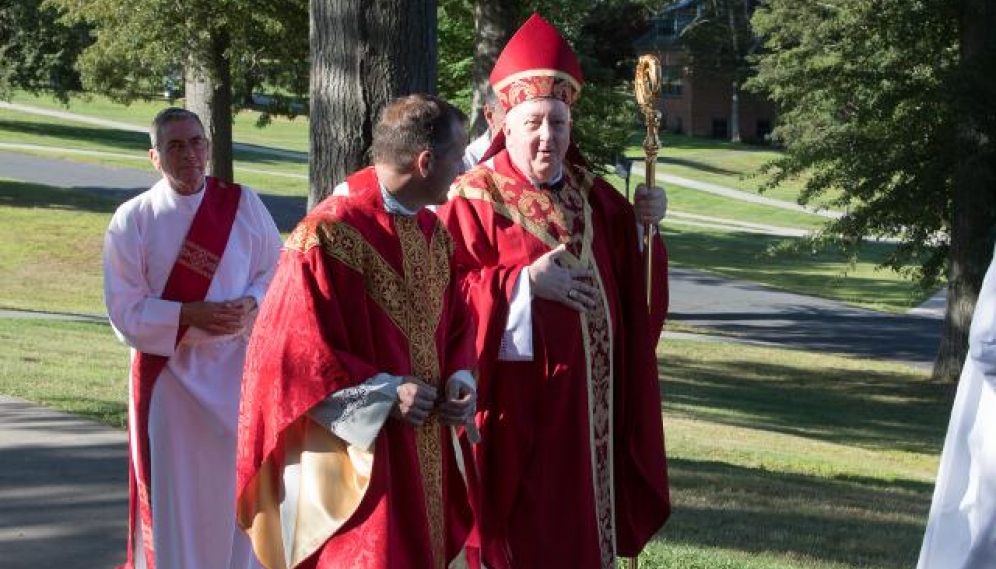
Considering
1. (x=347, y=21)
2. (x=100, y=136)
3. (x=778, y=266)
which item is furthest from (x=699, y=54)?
(x=347, y=21)

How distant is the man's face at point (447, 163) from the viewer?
4730 millimetres

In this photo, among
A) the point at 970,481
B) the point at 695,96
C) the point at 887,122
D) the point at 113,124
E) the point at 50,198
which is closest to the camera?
the point at 970,481

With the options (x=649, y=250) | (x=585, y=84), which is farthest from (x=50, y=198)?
(x=649, y=250)

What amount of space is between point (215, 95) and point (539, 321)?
845 inches

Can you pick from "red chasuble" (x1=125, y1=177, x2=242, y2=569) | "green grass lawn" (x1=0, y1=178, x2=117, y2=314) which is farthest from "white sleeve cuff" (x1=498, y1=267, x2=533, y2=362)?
"green grass lawn" (x1=0, y1=178, x2=117, y2=314)

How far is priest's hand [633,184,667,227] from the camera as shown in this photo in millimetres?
6012

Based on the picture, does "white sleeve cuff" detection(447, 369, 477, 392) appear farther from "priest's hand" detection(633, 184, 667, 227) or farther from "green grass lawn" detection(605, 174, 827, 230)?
"green grass lawn" detection(605, 174, 827, 230)

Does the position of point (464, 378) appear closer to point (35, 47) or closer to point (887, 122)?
point (887, 122)

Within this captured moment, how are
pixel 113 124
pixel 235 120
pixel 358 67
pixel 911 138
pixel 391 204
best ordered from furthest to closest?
pixel 235 120
pixel 113 124
pixel 911 138
pixel 358 67
pixel 391 204

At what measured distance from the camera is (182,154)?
651 cm

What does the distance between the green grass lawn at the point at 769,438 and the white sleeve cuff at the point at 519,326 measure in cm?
232

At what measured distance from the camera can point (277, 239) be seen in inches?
269

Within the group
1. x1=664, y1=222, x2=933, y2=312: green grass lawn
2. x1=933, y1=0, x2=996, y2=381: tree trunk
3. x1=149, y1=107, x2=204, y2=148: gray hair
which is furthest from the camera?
x1=664, y1=222, x2=933, y2=312: green grass lawn

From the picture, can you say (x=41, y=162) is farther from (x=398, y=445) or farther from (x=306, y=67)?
(x=398, y=445)
